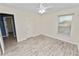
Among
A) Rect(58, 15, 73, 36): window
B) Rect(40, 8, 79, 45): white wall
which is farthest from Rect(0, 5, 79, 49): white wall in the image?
Rect(58, 15, 73, 36): window

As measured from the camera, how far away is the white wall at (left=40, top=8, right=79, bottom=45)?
11.4 ft

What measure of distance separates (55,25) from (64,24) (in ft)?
1.69

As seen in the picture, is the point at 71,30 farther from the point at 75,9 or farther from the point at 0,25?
the point at 0,25

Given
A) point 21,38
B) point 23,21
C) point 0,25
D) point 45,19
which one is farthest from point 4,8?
point 45,19

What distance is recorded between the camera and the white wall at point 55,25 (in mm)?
3461

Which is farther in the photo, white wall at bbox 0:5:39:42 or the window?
the window

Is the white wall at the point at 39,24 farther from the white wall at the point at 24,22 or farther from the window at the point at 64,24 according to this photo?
the window at the point at 64,24

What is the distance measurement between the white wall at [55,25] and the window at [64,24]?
0.20 metres

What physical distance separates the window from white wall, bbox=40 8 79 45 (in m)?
0.20

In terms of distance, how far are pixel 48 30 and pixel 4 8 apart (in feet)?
9.47

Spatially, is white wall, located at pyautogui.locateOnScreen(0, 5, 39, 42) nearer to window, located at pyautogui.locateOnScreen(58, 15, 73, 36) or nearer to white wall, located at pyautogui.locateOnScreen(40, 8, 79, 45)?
white wall, located at pyautogui.locateOnScreen(40, 8, 79, 45)

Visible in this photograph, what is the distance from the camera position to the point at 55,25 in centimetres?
458

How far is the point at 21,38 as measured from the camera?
4188mm

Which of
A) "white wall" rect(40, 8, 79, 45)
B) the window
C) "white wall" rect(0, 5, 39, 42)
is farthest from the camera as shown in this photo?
the window
